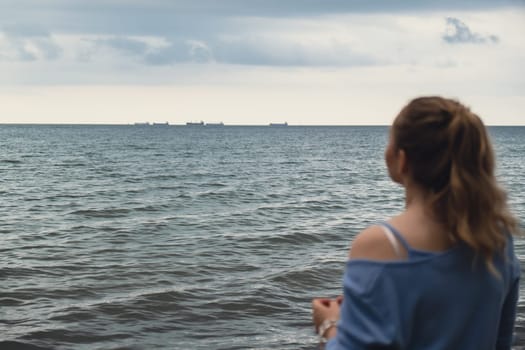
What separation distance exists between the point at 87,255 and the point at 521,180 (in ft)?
102

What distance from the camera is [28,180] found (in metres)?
37.7

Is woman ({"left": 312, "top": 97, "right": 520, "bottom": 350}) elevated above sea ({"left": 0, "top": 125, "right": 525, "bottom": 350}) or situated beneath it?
elevated above

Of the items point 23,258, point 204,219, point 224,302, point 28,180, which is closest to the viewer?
point 224,302

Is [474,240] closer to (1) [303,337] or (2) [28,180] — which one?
(1) [303,337]

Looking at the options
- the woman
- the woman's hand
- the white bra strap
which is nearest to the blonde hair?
the woman

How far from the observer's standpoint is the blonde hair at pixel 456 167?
208 cm

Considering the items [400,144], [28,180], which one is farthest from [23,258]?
[28,180]

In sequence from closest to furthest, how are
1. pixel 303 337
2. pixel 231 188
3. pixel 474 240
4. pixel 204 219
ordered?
pixel 474 240 < pixel 303 337 < pixel 204 219 < pixel 231 188

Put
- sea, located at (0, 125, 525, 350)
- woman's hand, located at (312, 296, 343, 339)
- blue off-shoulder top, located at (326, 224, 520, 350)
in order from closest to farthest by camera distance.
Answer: blue off-shoulder top, located at (326, 224, 520, 350), woman's hand, located at (312, 296, 343, 339), sea, located at (0, 125, 525, 350)

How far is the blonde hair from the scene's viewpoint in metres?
2.08

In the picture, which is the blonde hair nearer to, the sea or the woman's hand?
the sea

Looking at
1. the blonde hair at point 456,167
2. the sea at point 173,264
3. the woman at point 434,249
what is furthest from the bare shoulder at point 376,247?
the sea at point 173,264

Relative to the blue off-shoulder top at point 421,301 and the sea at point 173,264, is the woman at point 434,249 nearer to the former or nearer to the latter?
the blue off-shoulder top at point 421,301

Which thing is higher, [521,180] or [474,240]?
[474,240]
